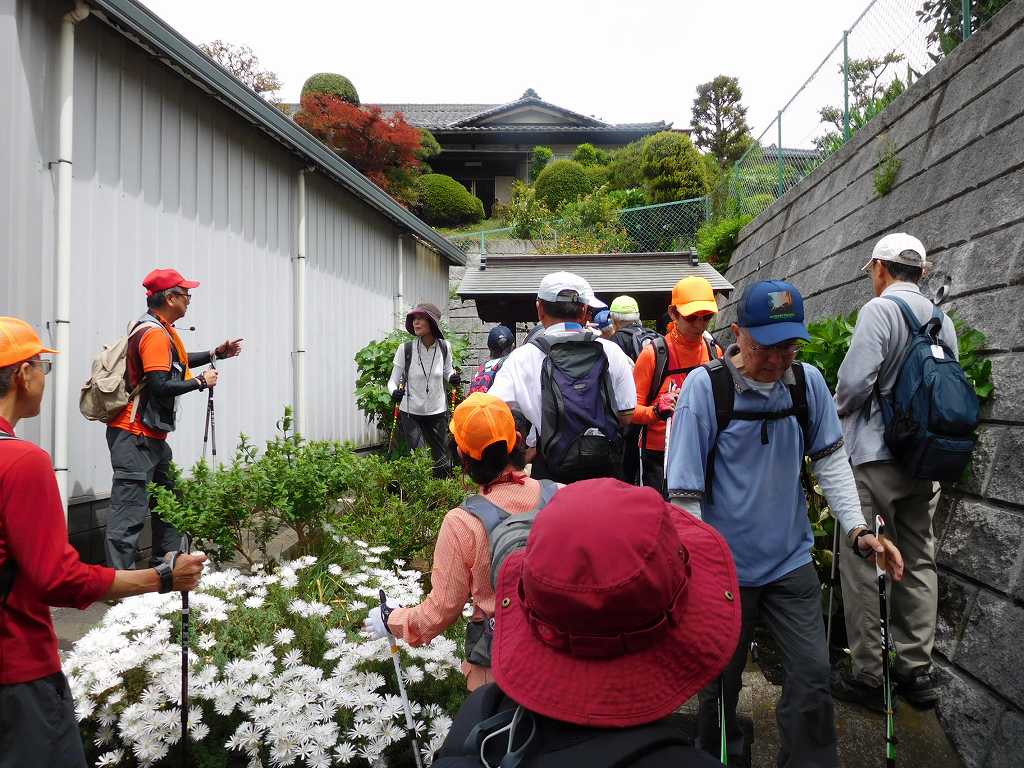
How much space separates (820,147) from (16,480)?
10.9 metres

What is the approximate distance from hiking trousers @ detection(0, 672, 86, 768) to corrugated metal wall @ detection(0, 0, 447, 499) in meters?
3.06

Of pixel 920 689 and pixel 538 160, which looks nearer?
pixel 920 689

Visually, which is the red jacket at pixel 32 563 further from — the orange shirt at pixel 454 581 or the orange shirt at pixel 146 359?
the orange shirt at pixel 146 359

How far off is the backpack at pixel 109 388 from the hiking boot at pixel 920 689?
4.71m

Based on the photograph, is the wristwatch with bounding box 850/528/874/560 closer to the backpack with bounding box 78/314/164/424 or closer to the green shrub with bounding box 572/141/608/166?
the backpack with bounding box 78/314/164/424

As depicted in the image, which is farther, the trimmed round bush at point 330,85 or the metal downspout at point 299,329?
the trimmed round bush at point 330,85

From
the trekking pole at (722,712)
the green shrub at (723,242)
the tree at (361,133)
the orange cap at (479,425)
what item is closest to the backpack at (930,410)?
the trekking pole at (722,712)

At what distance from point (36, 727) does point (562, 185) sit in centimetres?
2279

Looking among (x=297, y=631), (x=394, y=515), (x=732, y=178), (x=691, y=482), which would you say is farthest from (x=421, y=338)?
(x=732, y=178)

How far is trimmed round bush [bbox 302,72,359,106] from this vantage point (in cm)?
2395

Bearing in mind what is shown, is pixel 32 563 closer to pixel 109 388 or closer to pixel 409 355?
pixel 109 388

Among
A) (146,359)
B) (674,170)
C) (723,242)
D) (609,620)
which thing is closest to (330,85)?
(674,170)

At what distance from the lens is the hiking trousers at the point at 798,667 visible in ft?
8.58

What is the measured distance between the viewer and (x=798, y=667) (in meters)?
2.66
